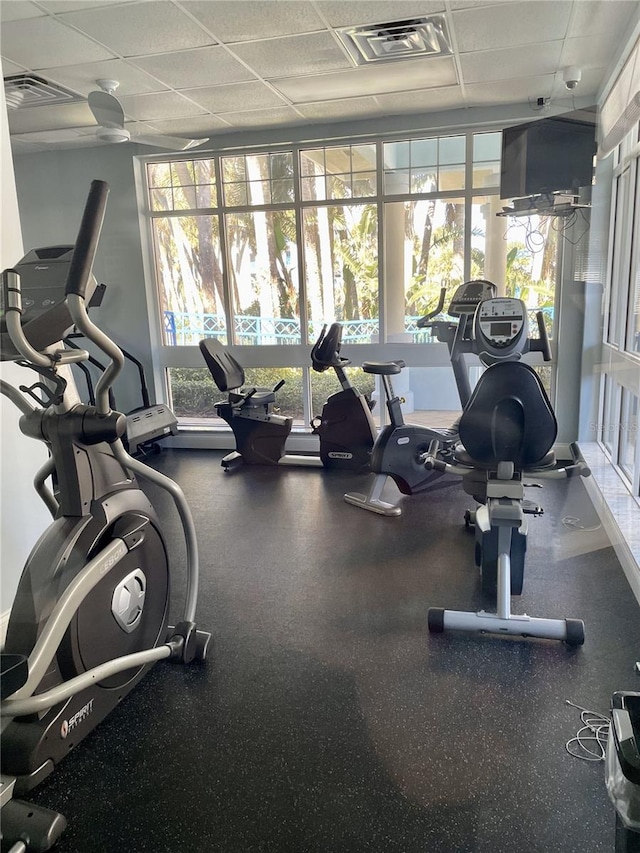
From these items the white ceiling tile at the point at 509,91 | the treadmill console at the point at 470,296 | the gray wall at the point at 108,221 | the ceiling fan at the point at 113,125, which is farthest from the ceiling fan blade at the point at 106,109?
the treadmill console at the point at 470,296

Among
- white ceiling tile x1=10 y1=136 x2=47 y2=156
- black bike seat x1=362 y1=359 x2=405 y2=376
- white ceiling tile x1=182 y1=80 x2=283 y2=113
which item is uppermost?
white ceiling tile x1=182 y1=80 x2=283 y2=113

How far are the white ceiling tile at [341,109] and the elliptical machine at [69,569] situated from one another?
3.58 meters

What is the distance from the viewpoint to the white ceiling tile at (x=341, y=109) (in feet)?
15.6

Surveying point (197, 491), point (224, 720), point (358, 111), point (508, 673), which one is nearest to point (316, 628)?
point (224, 720)

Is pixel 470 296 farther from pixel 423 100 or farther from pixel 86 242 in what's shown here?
pixel 86 242

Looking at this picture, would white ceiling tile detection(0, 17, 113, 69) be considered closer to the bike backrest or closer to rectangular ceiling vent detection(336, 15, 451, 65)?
rectangular ceiling vent detection(336, 15, 451, 65)

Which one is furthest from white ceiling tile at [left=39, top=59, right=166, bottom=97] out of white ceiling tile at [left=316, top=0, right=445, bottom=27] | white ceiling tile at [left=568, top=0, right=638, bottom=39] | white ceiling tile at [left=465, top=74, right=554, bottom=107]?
white ceiling tile at [left=568, top=0, right=638, bottom=39]

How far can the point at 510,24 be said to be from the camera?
3.37 meters

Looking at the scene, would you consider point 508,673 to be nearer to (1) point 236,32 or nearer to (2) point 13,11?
(1) point 236,32

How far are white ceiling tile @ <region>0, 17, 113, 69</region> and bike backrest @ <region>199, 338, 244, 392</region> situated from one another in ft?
7.28

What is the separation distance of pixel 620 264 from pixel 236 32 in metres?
3.03

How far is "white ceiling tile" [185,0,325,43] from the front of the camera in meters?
3.06

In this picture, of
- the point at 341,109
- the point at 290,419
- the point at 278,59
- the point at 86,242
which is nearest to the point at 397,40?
the point at 278,59

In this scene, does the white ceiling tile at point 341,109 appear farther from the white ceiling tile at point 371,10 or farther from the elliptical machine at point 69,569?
the elliptical machine at point 69,569
